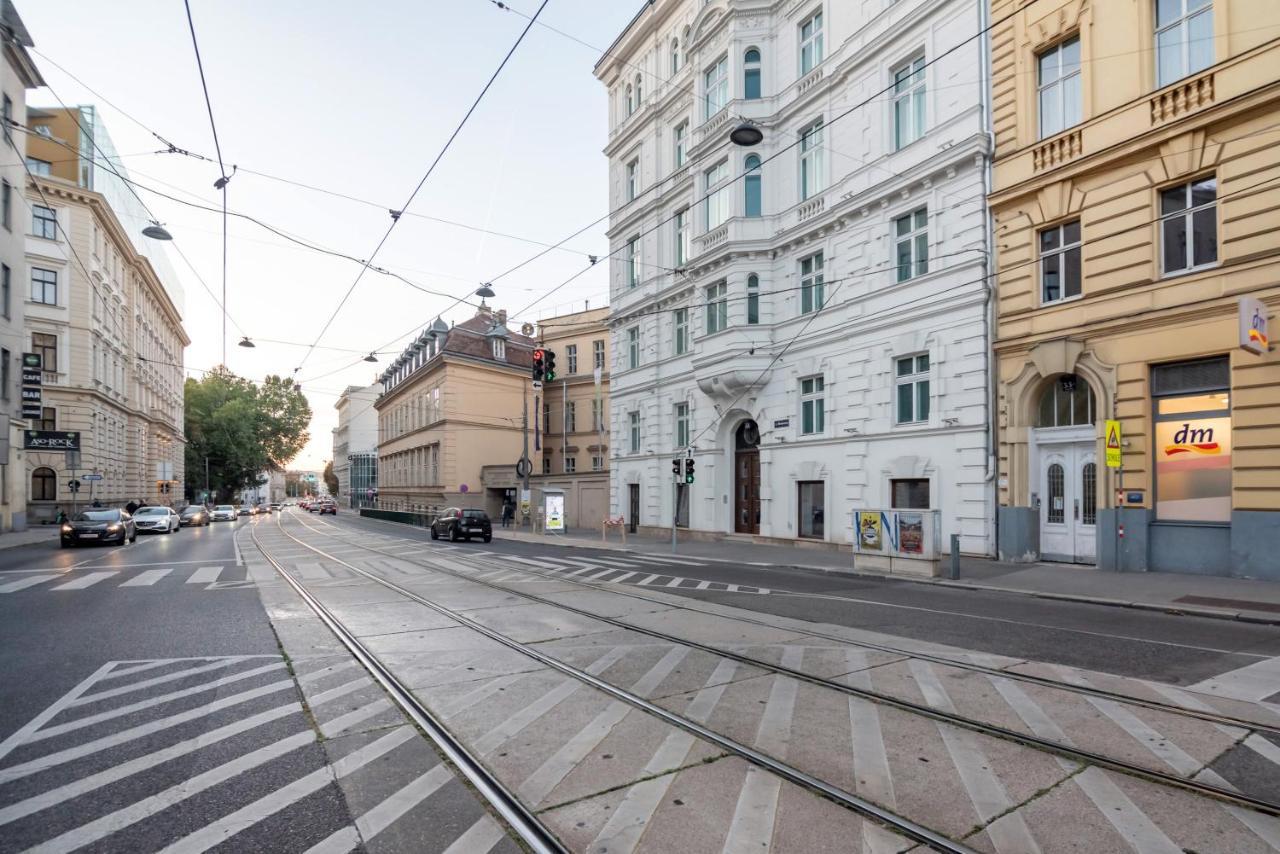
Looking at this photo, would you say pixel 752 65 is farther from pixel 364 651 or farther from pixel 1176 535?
pixel 364 651

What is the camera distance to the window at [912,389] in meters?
19.2

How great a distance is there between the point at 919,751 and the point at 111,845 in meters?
4.73

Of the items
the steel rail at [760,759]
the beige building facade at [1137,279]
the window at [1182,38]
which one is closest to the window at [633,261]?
the beige building facade at [1137,279]

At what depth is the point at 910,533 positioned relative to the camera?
15500 millimetres

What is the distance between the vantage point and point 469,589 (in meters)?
12.9

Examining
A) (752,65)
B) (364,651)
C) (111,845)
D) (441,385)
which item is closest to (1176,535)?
(364,651)

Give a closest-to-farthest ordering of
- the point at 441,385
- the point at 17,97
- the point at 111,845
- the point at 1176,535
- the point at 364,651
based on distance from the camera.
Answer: the point at 111,845
the point at 364,651
the point at 1176,535
the point at 17,97
the point at 441,385

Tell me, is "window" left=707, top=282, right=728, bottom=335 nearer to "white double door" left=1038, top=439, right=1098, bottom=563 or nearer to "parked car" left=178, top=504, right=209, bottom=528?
"white double door" left=1038, top=439, right=1098, bottom=563

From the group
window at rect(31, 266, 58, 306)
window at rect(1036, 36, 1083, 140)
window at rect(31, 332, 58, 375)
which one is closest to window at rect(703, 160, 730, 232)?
window at rect(1036, 36, 1083, 140)

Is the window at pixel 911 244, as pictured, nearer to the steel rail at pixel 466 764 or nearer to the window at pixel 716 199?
the window at pixel 716 199

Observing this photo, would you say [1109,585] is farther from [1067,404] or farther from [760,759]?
[760,759]

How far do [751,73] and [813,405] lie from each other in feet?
39.4

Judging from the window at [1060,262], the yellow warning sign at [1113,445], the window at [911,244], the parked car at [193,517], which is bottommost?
the parked car at [193,517]

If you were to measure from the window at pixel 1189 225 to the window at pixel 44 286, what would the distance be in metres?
51.1
